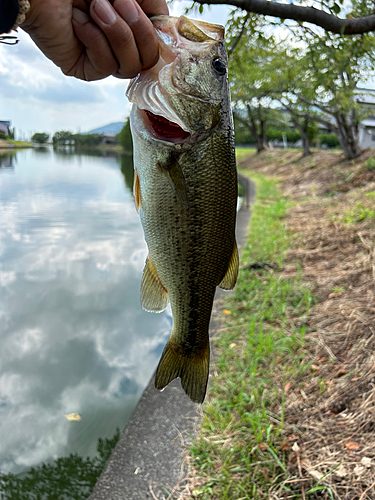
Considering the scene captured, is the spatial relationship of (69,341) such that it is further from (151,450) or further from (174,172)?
(174,172)

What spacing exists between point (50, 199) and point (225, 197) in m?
15.9

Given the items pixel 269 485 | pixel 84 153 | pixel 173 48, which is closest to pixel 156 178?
pixel 173 48

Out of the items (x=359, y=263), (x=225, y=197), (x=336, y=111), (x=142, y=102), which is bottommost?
(x=359, y=263)

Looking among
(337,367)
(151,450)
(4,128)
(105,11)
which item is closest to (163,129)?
(105,11)

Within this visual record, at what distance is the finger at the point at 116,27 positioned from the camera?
120 cm

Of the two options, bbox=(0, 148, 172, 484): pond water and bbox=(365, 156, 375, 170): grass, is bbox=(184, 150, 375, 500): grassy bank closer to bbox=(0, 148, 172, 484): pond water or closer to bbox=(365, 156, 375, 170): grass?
bbox=(0, 148, 172, 484): pond water

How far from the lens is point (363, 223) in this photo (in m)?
6.95

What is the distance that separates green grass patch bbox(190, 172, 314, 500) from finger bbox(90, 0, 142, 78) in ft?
8.03

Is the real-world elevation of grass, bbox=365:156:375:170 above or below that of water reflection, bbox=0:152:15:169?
below

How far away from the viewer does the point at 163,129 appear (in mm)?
1505

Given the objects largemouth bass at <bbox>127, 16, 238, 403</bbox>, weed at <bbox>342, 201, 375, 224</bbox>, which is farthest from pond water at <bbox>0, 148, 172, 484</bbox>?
weed at <bbox>342, 201, 375, 224</bbox>

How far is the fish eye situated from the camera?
148 centimetres

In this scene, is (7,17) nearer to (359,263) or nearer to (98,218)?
(359,263)

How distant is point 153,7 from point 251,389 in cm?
288
